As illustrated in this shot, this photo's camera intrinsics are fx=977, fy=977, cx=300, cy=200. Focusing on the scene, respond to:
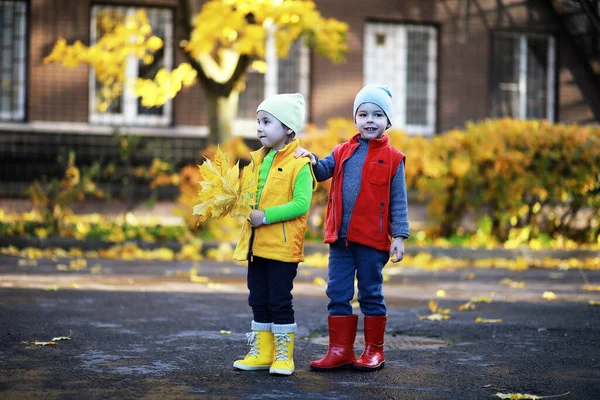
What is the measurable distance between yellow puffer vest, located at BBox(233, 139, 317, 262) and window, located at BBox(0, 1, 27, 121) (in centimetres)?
1347

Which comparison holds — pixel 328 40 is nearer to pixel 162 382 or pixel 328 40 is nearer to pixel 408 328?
pixel 408 328

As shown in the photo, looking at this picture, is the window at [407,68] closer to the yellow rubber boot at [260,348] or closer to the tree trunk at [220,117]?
the tree trunk at [220,117]

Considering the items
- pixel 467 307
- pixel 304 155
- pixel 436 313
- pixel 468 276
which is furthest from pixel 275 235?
pixel 468 276

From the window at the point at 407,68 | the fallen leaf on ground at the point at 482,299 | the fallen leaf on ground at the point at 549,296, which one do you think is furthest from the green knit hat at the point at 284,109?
the window at the point at 407,68

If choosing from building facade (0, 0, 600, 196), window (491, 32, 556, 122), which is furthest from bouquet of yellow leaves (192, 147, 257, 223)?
window (491, 32, 556, 122)

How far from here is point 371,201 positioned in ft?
17.3

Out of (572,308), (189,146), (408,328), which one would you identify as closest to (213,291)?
(408,328)

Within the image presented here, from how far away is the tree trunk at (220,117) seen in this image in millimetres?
14258

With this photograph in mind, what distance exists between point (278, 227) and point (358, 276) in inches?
22.2

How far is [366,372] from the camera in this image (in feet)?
16.8

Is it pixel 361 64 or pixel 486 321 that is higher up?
pixel 361 64

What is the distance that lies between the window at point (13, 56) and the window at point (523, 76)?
30.8ft

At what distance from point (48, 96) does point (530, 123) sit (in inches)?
340

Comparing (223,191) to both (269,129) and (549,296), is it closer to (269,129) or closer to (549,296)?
(269,129)
